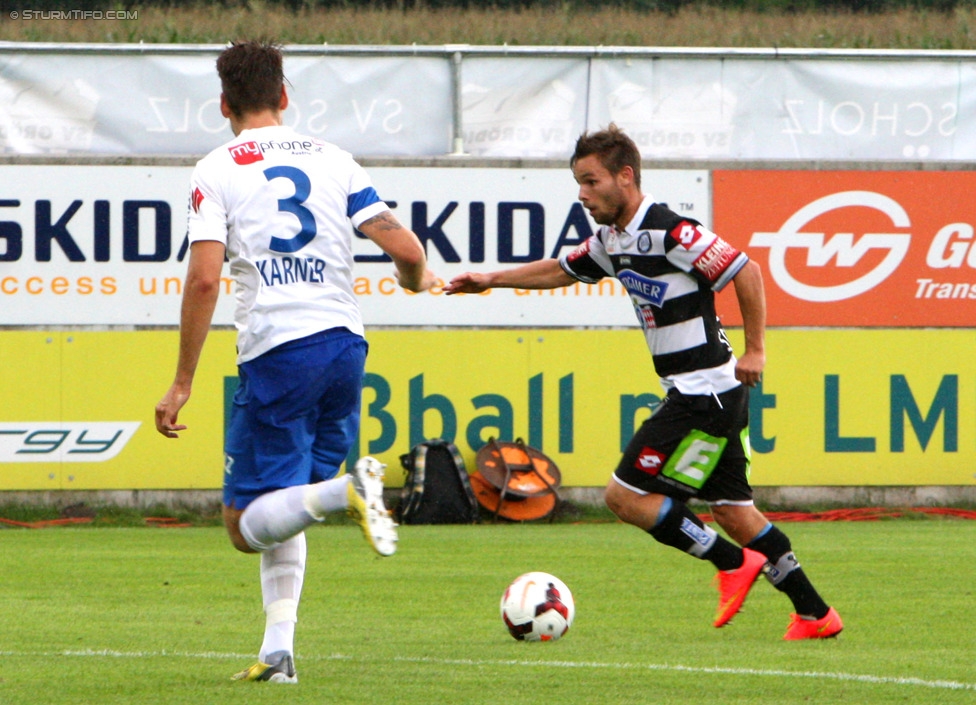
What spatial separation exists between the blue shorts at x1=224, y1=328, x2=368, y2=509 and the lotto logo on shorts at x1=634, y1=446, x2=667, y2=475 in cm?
181

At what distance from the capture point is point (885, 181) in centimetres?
1328

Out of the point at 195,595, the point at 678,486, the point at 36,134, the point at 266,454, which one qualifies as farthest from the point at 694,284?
the point at 36,134

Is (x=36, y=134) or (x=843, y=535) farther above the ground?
(x=36, y=134)

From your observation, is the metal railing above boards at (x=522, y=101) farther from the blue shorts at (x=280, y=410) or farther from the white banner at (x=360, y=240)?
the blue shorts at (x=280, y=410)

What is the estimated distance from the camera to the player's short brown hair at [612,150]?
6371mm

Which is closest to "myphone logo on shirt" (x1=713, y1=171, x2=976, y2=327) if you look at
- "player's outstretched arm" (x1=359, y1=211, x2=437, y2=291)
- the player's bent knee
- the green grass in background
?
the green grass in background

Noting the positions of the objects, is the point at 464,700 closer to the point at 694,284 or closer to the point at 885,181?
the point at 694,284

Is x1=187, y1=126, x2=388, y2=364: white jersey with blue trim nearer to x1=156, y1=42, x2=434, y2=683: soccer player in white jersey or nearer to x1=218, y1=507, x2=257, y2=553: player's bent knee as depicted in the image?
x1=156, y1=42, x2=434, y2=683: soccer player in white jersey

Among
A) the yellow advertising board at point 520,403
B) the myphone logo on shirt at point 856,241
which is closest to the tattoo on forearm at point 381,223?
the yellow advertising board at point 520,403

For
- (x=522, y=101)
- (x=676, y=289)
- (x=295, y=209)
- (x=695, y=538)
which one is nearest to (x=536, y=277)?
(x=676, y=289)

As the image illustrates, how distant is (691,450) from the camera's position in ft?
21.1

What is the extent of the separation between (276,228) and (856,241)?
9118 millimetres

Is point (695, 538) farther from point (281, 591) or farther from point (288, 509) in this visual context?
point (288, 509)

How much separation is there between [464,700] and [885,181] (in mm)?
9517
